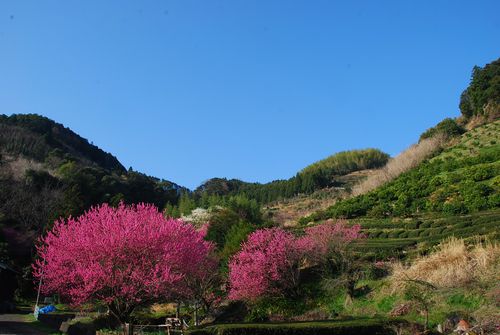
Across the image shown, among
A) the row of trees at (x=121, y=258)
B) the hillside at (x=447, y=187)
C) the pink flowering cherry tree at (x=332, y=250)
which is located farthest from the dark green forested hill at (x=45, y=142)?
the row of trees at (x=121, y=258)

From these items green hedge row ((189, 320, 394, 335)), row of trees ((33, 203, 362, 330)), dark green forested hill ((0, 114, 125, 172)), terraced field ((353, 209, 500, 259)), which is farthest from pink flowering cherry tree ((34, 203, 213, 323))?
dark green forested hill ((0, 114, 125, 172))

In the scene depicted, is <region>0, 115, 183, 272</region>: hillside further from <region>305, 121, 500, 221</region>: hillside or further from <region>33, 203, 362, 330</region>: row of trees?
<region>305, 121, 500, 221</region>: hillside

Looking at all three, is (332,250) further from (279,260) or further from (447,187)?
(447,187)

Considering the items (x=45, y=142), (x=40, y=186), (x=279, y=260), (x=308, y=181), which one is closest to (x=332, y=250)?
(x=279, y=260)

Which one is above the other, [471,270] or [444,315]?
[471,270]

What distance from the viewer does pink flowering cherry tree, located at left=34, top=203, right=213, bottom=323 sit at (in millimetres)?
14164

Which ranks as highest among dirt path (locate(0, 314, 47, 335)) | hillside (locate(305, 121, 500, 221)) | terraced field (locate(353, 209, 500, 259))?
hillside (locate(305, 121, 500, 221))

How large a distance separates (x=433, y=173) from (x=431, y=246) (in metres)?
25.3

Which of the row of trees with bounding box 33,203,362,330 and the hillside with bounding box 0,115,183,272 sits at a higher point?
the hillside with bounding box 0,115,183,272

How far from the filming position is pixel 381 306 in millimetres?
19594

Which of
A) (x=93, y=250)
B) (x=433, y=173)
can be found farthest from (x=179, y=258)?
(x=433, y=173)

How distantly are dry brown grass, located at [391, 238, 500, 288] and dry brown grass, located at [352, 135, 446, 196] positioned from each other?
3802 centimetres

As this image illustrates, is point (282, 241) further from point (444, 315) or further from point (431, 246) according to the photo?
point (444, 315)

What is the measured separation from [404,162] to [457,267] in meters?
42.7
